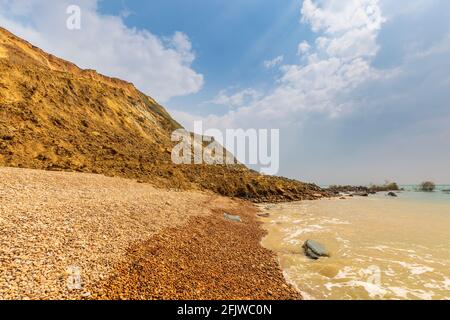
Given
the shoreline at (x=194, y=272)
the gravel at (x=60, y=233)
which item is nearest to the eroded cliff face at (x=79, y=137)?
the gravel at (x=60, y=233)

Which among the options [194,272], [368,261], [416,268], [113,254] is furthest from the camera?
[368,261]

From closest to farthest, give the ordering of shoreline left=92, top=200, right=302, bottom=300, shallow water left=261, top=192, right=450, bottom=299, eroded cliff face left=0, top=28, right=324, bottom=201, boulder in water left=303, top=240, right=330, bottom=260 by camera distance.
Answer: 1. shoreline left=92, top=200, right=302, bottom=300
2. shallow water left=261, top=192, right=450, bottom=299
3. boulder in water left=303, top=240, right=330, bottom=260
4. eroded cliff face left=0, top=28, right=324, bottom=201

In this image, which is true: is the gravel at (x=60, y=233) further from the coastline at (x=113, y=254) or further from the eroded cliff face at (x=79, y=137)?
the eroded cliff face at (x=79, y=137)

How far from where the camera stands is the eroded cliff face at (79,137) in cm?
2189

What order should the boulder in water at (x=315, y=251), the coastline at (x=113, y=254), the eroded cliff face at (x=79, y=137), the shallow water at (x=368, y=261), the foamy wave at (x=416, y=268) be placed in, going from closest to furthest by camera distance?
the coastline at (x=113, y=254), the shallow water at (x=368, y=261), the foamy wave at (x=416, y=268), the boulder in water at (x=315, y=251), the eroded cliff face at (x=79, y=137)

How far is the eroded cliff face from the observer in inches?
862

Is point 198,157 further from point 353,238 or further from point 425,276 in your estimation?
point 425,276

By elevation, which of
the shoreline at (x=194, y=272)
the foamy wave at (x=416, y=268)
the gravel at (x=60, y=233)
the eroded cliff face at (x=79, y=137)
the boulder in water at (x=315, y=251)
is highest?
the eroded cliff face at (x=79, y=137)

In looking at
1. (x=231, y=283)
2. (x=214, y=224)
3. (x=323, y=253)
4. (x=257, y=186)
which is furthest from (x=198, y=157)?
(x=231, y=283)

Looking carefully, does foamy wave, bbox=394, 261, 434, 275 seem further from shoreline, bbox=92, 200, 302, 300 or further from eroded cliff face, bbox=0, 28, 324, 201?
eroded cliff face, bbox=0, 28, 324, 201

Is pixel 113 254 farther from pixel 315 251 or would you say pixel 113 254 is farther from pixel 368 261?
pixel 368 261

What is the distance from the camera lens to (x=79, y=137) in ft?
89.7

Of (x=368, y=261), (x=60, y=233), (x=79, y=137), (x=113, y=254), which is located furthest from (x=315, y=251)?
(x=79, y=137)

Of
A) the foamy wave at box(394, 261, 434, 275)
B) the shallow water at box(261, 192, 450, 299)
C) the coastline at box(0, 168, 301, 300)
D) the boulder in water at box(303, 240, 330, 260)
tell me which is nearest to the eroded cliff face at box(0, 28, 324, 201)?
the coastline at box(0, 168, 301, 300)
